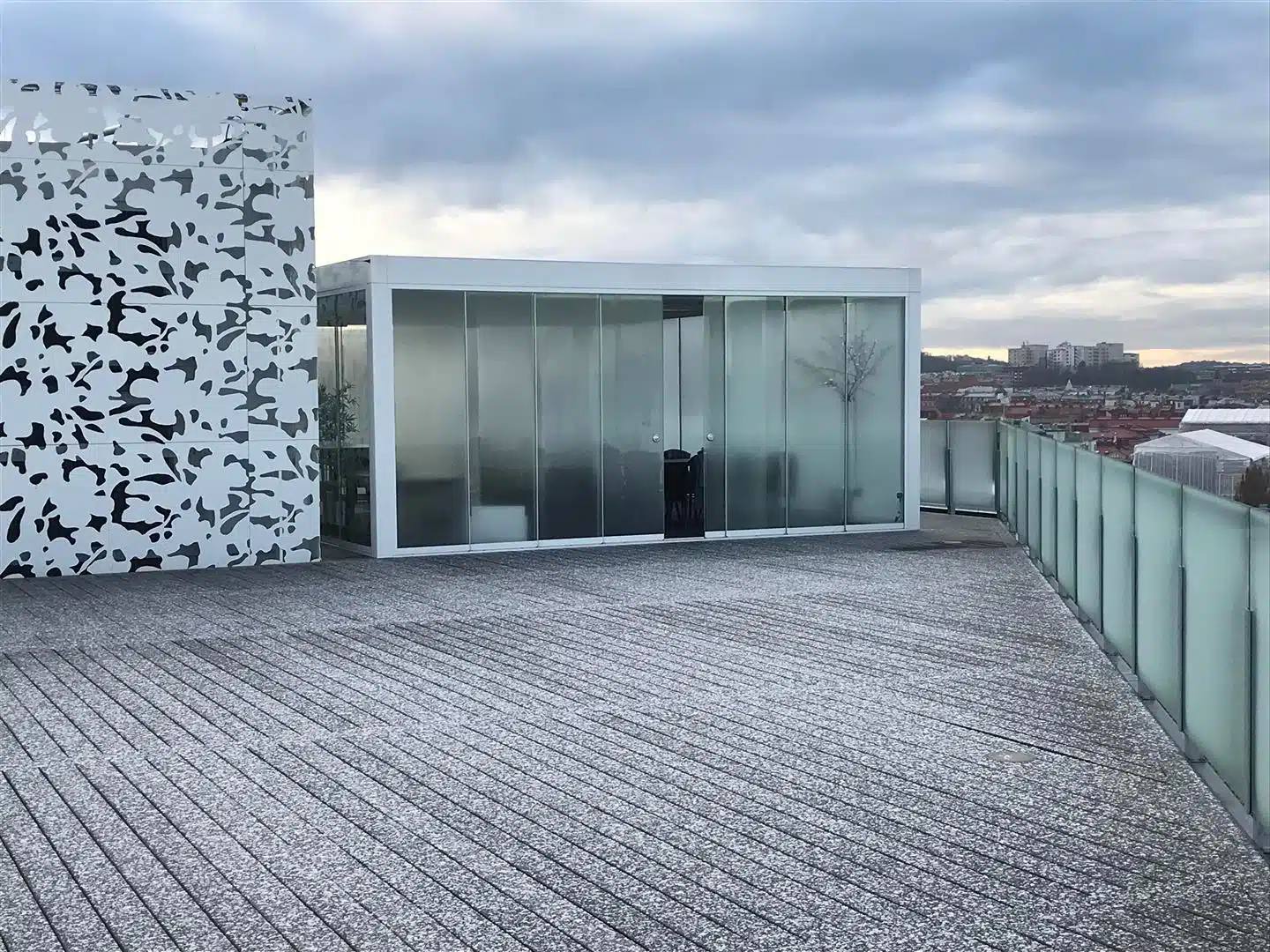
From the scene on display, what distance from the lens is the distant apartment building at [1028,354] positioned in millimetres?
11352

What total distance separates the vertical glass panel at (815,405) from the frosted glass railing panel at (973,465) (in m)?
2.89

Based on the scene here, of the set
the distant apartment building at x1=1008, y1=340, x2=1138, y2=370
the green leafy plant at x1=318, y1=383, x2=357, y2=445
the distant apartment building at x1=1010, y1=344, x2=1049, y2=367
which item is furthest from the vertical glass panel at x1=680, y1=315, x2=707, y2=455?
the distant apartment building at x1=1008, y1=340, x2=1138, y2=370

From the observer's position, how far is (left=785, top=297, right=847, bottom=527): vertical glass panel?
1861cm

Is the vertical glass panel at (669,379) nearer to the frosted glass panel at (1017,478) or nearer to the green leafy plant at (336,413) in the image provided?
the green leafy plant at (336,413)

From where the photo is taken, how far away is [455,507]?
17234 mm

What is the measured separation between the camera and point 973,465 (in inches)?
835

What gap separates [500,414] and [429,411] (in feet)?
2.73

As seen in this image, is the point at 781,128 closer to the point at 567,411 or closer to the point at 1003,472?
the point at 1003,472

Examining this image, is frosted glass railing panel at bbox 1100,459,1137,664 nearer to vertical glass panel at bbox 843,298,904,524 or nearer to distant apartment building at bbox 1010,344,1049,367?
distant apartment building at bbox 1010,344,1049,367

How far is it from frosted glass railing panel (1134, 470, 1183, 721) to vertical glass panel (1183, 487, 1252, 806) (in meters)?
0.25

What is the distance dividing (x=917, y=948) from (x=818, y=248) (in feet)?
82.1

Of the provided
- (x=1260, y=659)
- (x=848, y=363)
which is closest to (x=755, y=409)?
(x=848, y=363)

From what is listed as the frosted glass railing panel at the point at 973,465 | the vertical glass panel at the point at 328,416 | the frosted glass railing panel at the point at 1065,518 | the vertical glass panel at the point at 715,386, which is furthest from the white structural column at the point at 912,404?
the vertical glass panel at the point at 328,416

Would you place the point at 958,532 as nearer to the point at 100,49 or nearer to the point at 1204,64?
the point at 1204,64
